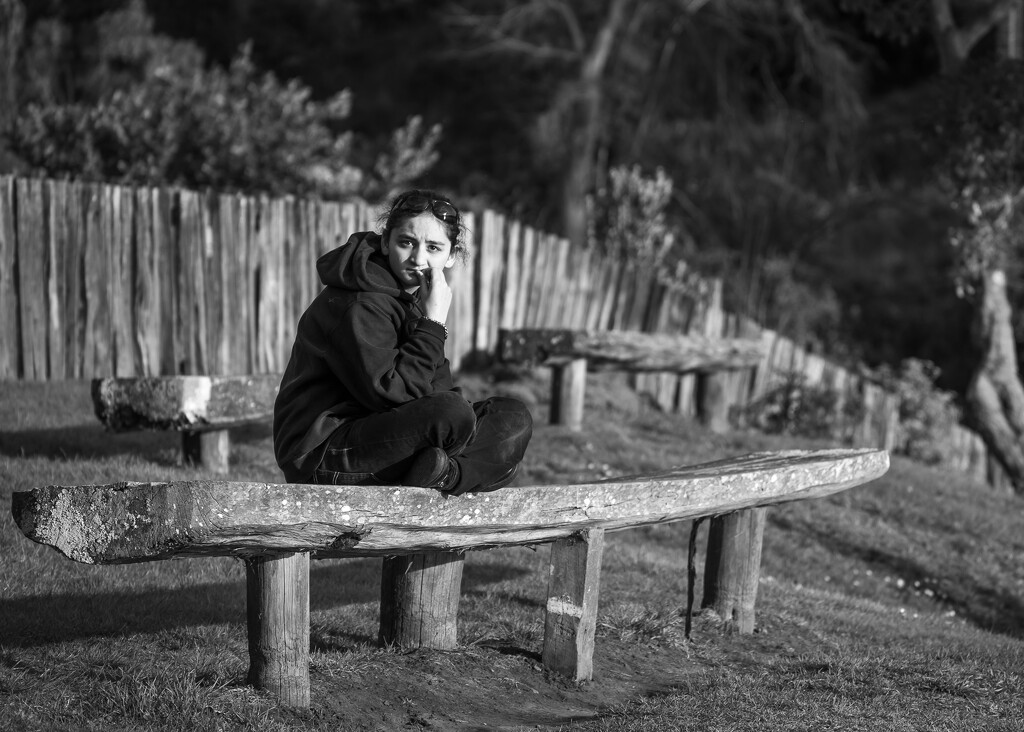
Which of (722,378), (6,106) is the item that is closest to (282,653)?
(722,378)

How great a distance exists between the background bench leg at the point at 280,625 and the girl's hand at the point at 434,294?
2.97 ft

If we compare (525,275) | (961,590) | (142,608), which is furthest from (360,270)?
(525,275)

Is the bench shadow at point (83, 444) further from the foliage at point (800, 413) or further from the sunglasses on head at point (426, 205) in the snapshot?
the foliage at point (800, 413)

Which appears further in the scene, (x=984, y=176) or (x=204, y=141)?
(x=204, y=141)

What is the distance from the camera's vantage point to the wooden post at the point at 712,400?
33.8 feet

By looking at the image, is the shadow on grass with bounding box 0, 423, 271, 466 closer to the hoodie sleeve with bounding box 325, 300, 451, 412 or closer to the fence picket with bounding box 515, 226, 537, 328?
the hoodie sleeve with bounding box 325, 300, 451, 412

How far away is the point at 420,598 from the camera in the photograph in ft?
14.6

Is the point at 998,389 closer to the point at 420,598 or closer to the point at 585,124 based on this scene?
the point at 585,124

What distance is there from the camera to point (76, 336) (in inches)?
323

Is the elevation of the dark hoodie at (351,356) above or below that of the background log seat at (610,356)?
above

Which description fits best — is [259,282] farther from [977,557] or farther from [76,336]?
[977,557]

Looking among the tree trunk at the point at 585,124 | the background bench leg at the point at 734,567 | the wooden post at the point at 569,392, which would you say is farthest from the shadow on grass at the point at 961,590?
the tree trunk at the point at 585,124

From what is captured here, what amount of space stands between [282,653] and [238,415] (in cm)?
268

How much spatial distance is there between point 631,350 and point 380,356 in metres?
5.48
